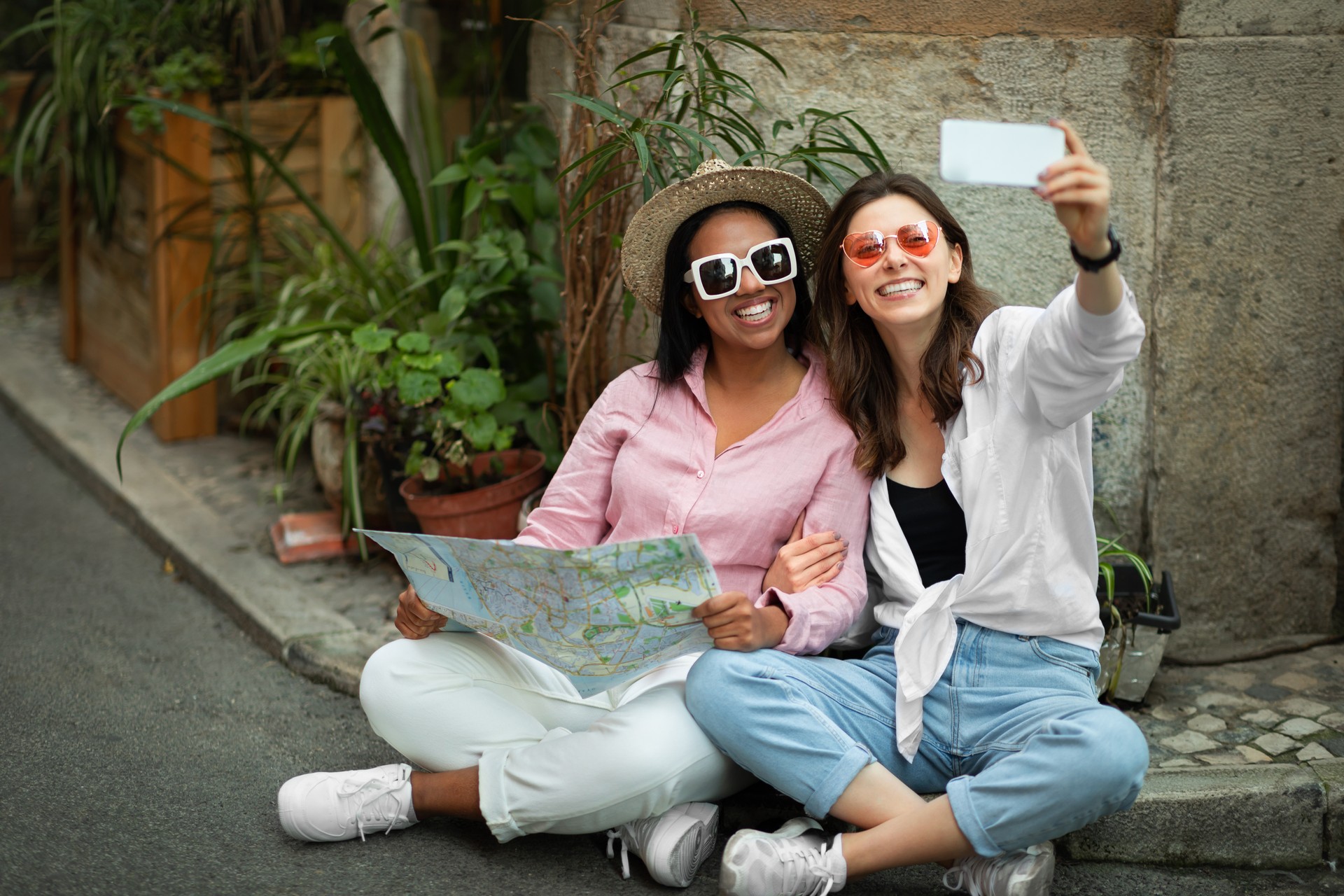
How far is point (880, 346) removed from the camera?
271cm

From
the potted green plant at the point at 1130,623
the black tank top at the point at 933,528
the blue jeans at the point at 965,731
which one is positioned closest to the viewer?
the blue jeans at the point at 965,731

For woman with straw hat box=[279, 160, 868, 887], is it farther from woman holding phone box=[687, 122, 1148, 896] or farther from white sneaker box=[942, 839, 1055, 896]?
white sneaker box=[942, 839, 1055, 896]

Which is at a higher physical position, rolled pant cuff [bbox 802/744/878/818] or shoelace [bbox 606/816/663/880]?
rolled pant cuff [bbox 802/744/878/818]

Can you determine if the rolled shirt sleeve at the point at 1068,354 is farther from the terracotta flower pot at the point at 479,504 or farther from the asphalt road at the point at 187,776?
the terracotta flower pot at the point at 479,504

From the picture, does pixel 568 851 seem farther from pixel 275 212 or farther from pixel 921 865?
pixel 275 212

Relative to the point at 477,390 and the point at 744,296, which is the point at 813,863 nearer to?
the point at 744,296

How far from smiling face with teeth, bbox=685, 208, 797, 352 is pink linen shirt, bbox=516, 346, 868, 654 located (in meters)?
0.16

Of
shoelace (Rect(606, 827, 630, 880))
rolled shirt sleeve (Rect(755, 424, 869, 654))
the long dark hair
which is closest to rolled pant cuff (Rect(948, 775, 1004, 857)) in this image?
rolled shirt sleeve (Rect(755, 424, 869, 654))

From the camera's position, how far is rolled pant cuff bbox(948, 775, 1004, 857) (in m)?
2.27

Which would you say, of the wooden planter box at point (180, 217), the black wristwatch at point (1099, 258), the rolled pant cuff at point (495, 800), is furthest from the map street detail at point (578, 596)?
the wooden planter box at point (180, 217)

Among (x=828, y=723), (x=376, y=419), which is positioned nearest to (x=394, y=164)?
(x=376, y=419)

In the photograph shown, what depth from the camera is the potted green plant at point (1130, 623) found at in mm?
2980

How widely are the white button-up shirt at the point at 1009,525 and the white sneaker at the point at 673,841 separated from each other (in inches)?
16.5

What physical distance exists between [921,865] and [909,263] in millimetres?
1197
